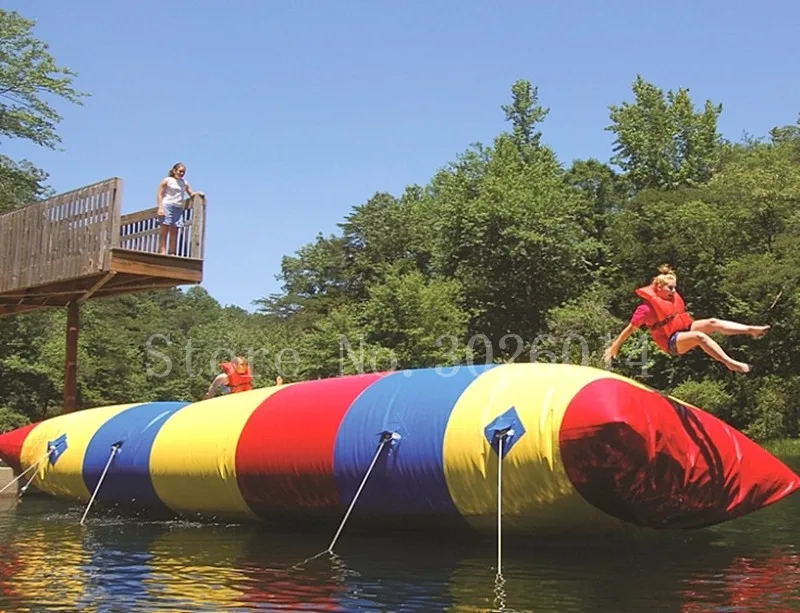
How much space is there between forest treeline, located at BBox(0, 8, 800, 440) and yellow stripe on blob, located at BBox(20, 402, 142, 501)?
660 inches

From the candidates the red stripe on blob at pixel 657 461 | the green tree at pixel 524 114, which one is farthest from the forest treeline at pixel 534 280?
the red stripe on blob at pixel 657 461

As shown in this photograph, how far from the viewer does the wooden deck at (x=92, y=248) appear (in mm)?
16391

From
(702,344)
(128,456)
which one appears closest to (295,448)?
(128,456)

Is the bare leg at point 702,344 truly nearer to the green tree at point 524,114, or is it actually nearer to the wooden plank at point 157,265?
the wooden plank at point 157,265

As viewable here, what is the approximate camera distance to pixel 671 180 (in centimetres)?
5512

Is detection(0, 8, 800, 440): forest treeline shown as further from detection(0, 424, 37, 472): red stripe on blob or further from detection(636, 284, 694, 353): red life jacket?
detection(636, 284, 694, 353): red life jacket

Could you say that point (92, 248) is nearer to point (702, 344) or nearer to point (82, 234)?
point (82, 234)

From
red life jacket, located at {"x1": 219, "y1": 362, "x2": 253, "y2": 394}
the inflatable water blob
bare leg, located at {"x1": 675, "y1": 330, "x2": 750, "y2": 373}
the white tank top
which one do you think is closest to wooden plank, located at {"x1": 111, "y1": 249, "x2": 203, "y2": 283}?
the white tank top

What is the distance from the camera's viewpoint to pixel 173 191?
16.6 metres

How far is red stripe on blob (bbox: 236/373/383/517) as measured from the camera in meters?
11.9

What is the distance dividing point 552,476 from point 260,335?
53604 millimetres

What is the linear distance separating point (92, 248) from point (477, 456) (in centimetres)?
883

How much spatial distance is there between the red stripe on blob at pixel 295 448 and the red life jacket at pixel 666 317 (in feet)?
11.5

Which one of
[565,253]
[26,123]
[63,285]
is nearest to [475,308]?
[565,253]
